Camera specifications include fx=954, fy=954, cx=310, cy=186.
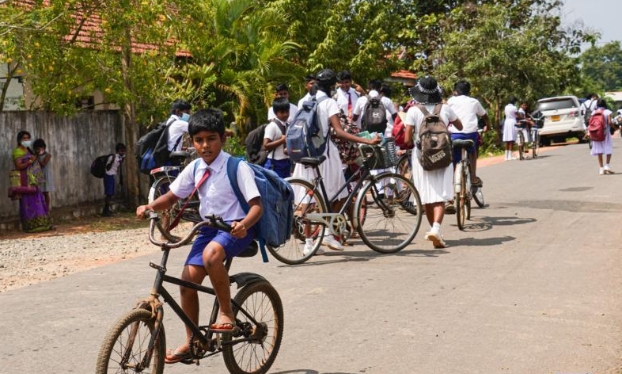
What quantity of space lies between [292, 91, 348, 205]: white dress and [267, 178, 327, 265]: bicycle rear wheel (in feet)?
1.44

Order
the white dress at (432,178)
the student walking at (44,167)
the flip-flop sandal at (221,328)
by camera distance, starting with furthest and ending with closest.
Result: the student walking at (44,167), the white dress at (432,178), the flip-flop sandal at (221,328)

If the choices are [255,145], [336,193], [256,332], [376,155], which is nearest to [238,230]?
[256,332]

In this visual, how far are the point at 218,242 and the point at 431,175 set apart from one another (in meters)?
5.78

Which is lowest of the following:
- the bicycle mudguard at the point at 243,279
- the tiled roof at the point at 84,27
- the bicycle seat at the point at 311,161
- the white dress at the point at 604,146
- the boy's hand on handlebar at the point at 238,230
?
the bicycle mudguard at the point at 243,279

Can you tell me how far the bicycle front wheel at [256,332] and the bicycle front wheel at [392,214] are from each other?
15.1ft

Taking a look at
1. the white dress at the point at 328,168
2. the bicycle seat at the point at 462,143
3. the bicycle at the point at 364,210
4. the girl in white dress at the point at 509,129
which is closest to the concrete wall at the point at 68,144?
the white dress at the point at 328,168

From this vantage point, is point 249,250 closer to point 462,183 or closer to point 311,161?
point 311,161

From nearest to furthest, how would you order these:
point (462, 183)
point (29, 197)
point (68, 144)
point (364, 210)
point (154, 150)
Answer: point (364, 210) < point (462, 183) < point (154, 150) < point (29, 197) < point (68, 144)

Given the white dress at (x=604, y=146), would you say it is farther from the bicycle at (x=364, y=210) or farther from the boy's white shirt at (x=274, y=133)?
the boy's white shirt at (x=274, y=133)

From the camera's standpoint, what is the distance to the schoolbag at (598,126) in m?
19.8

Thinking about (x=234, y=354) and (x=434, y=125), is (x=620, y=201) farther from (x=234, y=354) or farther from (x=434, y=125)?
(x=234, y=354)

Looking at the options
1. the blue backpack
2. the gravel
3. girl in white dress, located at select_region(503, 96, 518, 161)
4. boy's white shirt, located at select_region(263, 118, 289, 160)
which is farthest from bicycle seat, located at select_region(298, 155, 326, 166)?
girl in white dress, located at select_region(503, 96, 518, 161)

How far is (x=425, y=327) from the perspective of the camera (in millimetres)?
7156

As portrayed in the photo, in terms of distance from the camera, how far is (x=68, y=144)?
16.7 metres
